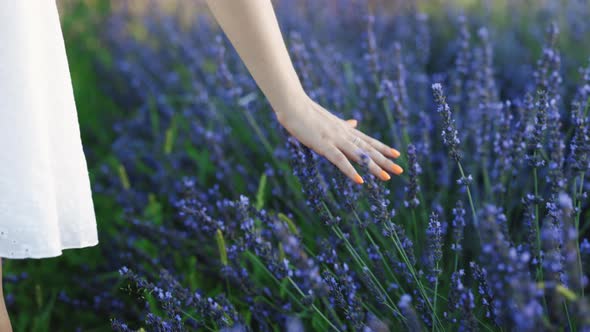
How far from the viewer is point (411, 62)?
8.95ft

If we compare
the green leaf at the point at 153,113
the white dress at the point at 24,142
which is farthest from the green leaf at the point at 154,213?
the white dress at the point at 24,142

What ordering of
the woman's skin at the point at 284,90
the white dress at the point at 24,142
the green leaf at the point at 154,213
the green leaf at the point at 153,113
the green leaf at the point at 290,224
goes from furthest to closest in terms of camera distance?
1. the green leaf at the point at 153,113
2. the green leaf at the point at 154,213
3. the green leaf at the point at 290,224
4. the woman's skin at the point at 284,90
5. the white dress at the point at 24,142

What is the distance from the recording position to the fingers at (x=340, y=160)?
50.8 inches

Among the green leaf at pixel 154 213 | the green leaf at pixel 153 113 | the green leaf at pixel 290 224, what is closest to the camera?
the green leaf at pixel 290 224

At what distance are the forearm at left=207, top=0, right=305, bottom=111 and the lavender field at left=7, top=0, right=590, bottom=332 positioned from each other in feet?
0.51

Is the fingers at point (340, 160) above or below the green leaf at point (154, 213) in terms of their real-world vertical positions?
above

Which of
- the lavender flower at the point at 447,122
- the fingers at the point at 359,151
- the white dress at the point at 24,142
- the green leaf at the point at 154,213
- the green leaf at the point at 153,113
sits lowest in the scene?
the white dress at the point at 24,142

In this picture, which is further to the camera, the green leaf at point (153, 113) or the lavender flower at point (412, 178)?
the green leaf at point (153, 113)

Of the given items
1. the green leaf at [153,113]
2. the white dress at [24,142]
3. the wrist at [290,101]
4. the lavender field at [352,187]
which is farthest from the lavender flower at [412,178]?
the green leaf at [153,113]

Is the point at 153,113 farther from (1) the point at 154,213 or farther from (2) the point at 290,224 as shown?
(2) the point at 290,224

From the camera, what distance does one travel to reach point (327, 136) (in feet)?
4.35

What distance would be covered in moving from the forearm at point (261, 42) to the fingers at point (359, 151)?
0.15m

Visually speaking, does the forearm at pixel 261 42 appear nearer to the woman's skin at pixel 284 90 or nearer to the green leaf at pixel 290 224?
the woman's skin at pixel 284 90

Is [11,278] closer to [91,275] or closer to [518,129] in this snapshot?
[91,275]
